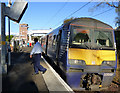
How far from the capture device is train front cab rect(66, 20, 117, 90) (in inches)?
220

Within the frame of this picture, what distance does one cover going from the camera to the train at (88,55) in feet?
18.4

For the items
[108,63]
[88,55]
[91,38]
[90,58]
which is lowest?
[108,63]

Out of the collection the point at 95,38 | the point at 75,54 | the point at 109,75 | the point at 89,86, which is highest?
the point at 95,38

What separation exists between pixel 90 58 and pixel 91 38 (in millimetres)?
956

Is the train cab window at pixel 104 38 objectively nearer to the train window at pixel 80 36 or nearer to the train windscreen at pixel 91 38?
the train windscreen at pixel 91 38

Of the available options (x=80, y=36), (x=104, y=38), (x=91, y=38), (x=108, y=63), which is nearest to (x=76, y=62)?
(x=80, y=36)

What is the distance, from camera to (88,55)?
18.8 ft

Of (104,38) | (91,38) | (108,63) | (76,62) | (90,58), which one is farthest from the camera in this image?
(104,38)

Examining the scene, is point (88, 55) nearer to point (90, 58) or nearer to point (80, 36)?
point (90, 58)

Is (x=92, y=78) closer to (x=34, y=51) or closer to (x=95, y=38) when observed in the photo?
(x=95, y=38)

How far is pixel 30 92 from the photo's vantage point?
4.48m

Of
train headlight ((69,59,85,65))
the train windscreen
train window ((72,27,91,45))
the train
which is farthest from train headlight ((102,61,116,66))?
train window ((72,27,91,45))

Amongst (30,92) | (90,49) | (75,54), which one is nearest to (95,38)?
(90,49)

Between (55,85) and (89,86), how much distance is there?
57.6 inches
